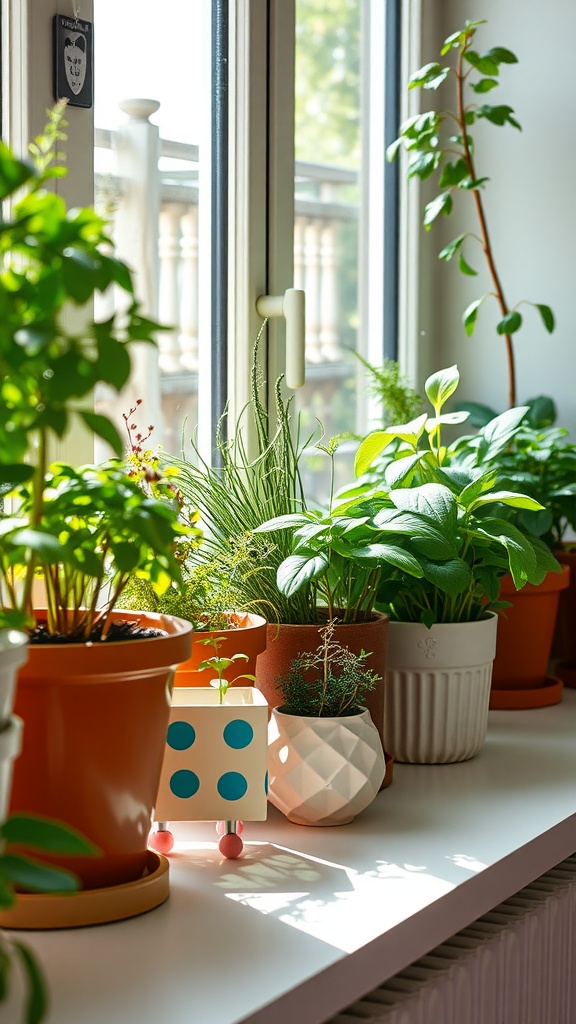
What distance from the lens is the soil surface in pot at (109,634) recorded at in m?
0.91

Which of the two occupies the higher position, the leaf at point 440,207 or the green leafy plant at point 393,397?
the leaf at point 440,207

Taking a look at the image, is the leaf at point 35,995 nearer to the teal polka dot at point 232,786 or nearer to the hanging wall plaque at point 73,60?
the teal polka dot at point 232,786

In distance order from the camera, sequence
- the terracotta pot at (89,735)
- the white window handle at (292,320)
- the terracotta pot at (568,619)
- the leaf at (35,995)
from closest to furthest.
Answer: the leaf at (35,995) < the terracotta pot at (89,735) < the white window handle at (292,320) < the terracotta pot at (568,619)

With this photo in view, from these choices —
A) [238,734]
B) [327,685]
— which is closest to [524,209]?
[327,685]

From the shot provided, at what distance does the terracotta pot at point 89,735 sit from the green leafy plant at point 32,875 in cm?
27

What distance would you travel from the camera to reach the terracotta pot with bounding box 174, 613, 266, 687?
1.14 m

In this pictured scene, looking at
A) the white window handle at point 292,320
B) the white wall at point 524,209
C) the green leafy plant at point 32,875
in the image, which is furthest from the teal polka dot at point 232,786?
the white wall at point 524,209

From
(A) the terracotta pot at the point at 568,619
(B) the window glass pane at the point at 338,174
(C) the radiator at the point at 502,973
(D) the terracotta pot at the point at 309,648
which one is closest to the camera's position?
(C) the radiator at the point at 502,973

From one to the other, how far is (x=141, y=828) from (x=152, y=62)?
1.04m

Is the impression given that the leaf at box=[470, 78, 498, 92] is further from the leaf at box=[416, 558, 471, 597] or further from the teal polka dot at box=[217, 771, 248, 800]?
the teal polka dot at box=[217, 771, 248, 800]

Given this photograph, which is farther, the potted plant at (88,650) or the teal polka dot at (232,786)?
the teal polka dot at (232,786)

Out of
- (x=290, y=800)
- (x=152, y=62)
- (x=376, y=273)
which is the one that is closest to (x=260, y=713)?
(x=290, y=800)

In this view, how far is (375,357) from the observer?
82.0 inches

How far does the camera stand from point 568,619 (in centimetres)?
181
